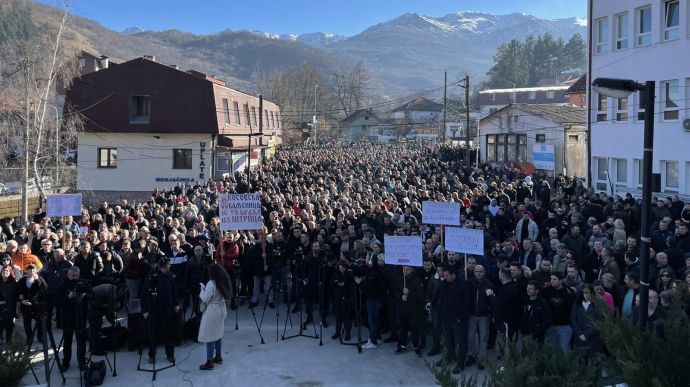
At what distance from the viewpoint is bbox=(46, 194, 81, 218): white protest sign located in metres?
15.4

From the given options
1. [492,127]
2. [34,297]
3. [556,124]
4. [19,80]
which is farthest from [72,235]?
[492,127]

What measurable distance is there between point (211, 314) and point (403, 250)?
11.1 ft

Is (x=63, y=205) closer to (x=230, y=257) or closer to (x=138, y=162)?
(x=230, y=257)

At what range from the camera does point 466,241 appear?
1124 cm

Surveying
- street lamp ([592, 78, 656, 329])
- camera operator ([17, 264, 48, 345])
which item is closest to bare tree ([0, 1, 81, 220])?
camera operator ([17, 264, 48, 345])

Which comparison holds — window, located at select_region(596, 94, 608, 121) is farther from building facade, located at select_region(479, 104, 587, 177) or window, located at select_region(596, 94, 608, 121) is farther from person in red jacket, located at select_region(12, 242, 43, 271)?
person in red jacket, located at select_region(12, 242, 43, 271)

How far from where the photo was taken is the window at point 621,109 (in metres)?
26.4

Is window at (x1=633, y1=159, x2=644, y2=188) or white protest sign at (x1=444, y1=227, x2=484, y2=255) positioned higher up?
window at (x1=633, y1=159, x2=644, y2=188)

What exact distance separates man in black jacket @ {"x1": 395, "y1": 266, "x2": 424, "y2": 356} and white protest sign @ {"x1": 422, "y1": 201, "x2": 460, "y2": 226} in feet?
7.92

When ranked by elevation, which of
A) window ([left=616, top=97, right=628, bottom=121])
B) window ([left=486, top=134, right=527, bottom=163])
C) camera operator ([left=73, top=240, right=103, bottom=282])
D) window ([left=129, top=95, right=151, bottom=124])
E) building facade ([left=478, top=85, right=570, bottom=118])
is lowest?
camera operator ([left=73, top=240, right=103, bottom=282])

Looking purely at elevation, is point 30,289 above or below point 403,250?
below

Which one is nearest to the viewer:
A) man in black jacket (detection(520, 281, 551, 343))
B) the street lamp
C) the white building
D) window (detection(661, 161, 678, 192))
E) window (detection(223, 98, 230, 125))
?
the street lamp

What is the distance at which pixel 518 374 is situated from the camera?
487 cm

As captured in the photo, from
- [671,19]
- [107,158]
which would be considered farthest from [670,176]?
[107,158]
